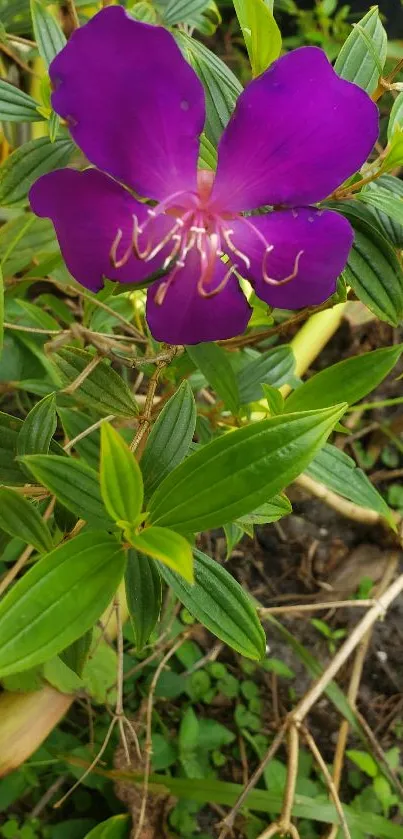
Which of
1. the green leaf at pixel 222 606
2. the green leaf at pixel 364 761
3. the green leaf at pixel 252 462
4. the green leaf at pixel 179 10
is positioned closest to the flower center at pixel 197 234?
the green leaf at pixel 252 462

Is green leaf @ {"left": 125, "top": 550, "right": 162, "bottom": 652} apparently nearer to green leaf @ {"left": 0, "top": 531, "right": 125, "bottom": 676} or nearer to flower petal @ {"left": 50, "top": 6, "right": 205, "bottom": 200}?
green leaf @ {"left": 0, "top": 531, "right": 125, "bottom": 676}

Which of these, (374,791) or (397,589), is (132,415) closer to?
(397,589)

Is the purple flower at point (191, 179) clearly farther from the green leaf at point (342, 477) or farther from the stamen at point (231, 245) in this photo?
the green leaf at point (342, 477)

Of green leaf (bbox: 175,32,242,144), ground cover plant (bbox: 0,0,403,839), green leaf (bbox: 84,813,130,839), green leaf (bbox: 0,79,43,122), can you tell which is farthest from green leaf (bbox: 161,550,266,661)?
green leaf (bbox: 84,813,130,839)

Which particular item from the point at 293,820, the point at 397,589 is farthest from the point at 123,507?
the point at 293,820

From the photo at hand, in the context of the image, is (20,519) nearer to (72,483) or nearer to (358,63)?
(72,483)

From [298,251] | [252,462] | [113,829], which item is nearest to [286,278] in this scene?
[298,251]

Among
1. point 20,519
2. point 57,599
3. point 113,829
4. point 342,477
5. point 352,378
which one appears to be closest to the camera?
point 57,599
